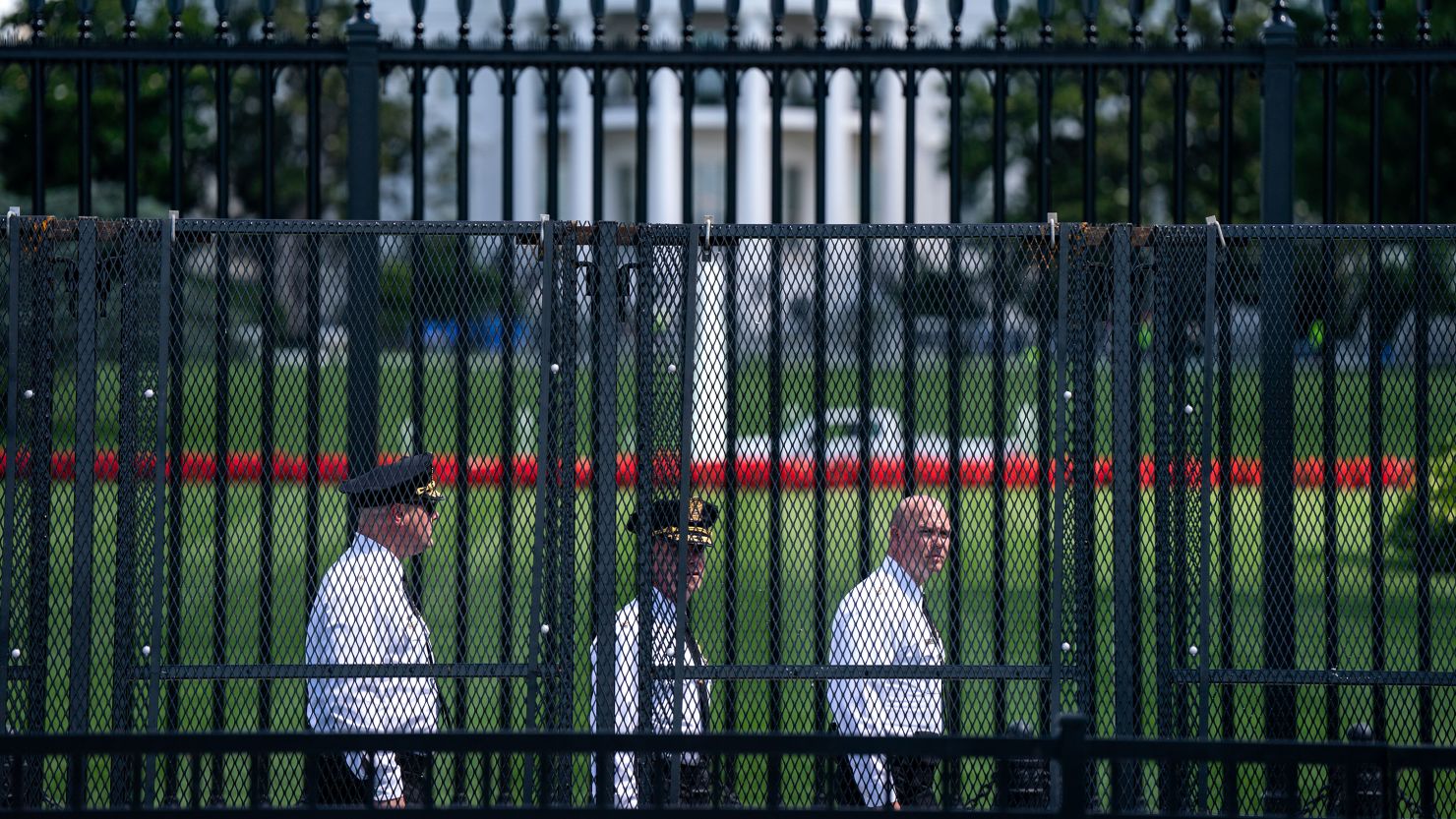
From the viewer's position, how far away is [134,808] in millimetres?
3453

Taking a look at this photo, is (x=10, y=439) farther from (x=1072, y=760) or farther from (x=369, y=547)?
(x=1072, y=760)

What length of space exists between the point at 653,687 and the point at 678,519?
0.46 m

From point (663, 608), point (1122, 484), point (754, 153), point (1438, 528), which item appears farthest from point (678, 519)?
point (754, 153)

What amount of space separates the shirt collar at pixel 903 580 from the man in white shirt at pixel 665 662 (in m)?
0.49

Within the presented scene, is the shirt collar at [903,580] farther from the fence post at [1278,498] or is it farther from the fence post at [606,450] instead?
the fence post at [1278,498]

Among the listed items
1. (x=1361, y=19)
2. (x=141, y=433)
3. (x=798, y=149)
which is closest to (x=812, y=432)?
(x=141, y=433)

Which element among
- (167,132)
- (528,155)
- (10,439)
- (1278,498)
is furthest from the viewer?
(528,155)

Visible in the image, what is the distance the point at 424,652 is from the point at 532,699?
0.33 meters

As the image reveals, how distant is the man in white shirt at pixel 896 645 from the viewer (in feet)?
15.1

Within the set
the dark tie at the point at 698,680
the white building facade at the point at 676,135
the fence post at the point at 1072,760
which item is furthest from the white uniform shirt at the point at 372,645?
the white building facade at the point at 676,135

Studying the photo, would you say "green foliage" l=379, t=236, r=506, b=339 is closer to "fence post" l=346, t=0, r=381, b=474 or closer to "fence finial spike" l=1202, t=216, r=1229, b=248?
"fence post" l=346, t=0, r=381, b=474

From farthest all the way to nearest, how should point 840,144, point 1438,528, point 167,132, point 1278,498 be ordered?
point 840,144 → point 167,132 → point 1278,498 → point 1438,528

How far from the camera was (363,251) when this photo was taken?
5.27 m

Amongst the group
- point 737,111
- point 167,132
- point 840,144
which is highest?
point 840,144
